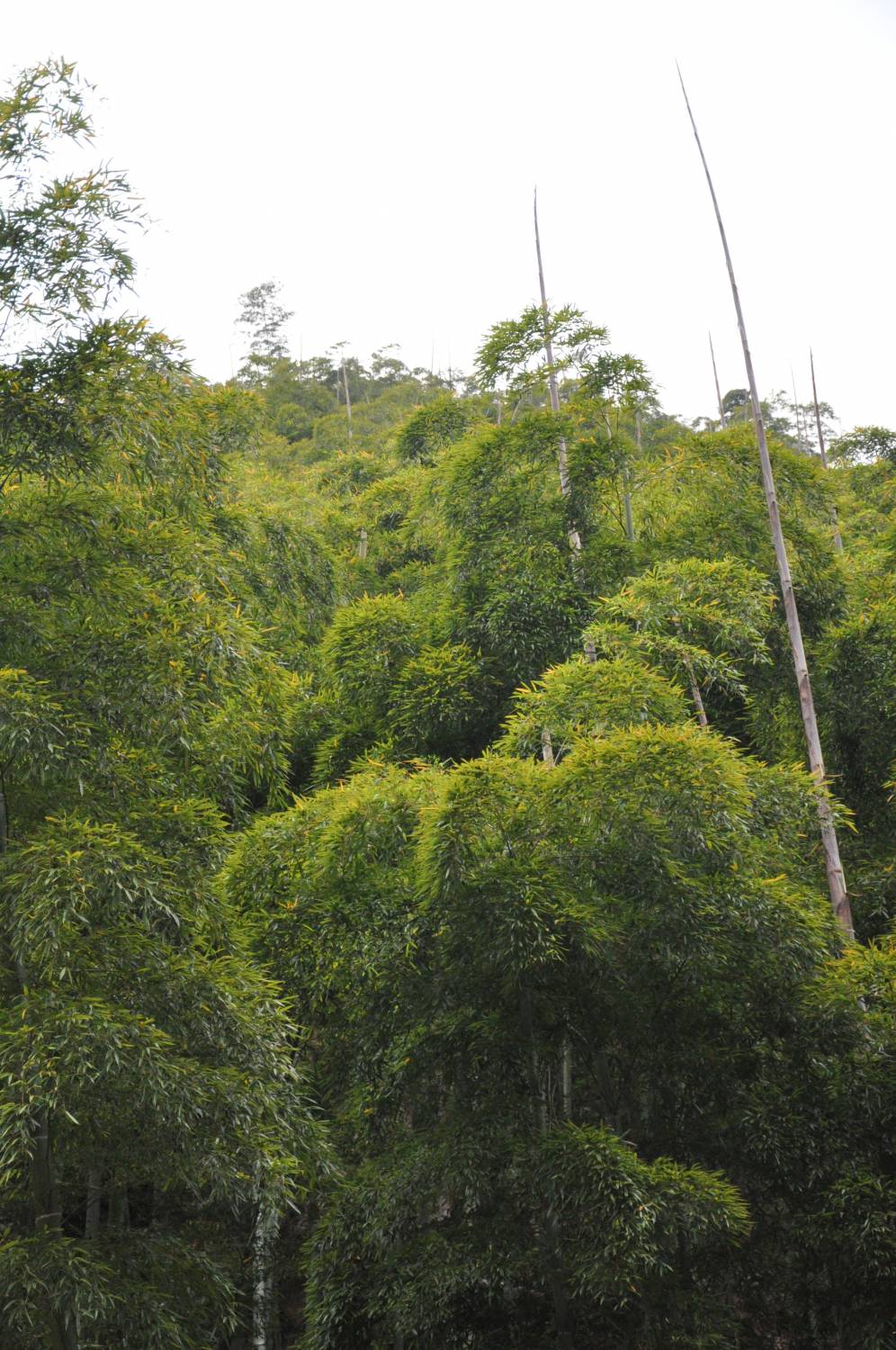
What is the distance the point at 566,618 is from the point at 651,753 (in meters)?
3.37

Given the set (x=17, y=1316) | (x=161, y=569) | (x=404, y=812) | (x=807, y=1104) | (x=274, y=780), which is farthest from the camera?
(x=274, y=780)

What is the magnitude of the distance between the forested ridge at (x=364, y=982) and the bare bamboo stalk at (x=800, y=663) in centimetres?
22

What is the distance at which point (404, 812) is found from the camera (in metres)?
7.34

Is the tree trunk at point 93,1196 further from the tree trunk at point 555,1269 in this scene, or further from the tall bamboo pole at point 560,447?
the tall bamboo pole at point 560,447

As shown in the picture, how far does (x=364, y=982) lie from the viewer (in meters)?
6.99

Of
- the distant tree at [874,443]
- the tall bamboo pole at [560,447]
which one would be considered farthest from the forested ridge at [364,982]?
the distant tree at [874,443]

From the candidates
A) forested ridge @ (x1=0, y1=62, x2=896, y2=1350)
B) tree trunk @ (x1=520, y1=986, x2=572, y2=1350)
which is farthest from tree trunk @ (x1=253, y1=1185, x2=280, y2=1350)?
tree trunk @ (x1=520, y1=986, x2=572, y2=1350)

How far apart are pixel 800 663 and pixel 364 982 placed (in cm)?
394

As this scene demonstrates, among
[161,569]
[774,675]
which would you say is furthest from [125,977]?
[774,675]

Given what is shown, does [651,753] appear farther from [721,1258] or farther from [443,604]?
[443,604]

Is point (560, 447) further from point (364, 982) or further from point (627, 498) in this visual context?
point (364, 982)

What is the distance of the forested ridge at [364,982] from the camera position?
16.8 feet

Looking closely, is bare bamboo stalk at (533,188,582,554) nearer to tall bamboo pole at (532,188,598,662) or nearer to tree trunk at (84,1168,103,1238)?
tall bamboo pole at (532,188,598,662)

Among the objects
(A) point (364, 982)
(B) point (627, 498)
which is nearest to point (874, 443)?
(B) point (627, 498)
